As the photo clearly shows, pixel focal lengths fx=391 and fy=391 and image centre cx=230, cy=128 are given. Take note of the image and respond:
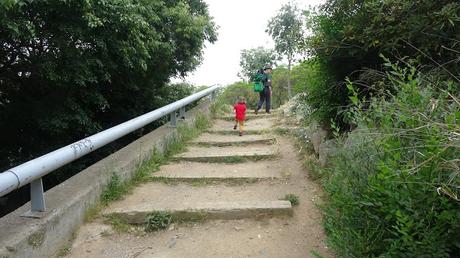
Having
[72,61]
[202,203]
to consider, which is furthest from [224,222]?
[72,61]

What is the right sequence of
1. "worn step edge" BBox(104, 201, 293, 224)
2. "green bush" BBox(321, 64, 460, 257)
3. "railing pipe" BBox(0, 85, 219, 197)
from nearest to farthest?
"green bush" BBox(321, 64, 460, 257)
"railing pipe" BBox(0, 85, 219, 197)
"worn step edge" BBox(104, 201, 293, 224)

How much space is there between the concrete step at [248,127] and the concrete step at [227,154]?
121cm

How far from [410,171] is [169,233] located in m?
2.32

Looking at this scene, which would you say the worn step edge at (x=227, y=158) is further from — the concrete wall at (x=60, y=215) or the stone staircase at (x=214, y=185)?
the concrete wall at (x=60, y=215)

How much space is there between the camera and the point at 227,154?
601cm

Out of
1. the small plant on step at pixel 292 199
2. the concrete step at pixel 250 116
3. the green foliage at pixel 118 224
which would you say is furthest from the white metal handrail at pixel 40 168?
the concrete step at pixel 250 116

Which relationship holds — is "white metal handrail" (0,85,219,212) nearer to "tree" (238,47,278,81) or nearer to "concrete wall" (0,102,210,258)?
"concrete wall" (0,102,210,258)

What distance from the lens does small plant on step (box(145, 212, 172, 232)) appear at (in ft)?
12.1

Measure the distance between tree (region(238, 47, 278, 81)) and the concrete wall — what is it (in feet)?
68.5

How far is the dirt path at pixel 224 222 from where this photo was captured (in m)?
3.27

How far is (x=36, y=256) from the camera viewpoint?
9.43ft

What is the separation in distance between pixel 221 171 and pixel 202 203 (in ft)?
4.33

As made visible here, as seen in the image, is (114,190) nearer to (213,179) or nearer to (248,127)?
(213,179)

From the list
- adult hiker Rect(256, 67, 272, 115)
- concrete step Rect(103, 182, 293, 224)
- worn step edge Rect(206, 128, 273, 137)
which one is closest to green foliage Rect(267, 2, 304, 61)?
adult hiker Rect(256, 67, 272, 115)
